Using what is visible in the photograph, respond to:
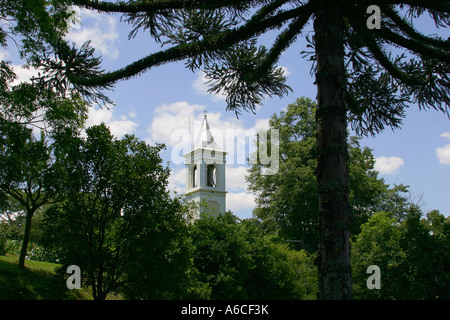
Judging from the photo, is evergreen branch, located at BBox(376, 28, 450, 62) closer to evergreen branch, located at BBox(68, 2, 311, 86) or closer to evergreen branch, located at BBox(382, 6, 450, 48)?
evergreen branch, located at BBox(382, 6, 450, 48)

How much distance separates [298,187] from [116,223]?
19.6 metres

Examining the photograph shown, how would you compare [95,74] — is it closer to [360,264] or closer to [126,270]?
[126,270]

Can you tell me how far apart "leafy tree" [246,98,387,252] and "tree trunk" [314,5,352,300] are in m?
23.4

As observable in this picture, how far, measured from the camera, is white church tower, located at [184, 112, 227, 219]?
42.0 metres

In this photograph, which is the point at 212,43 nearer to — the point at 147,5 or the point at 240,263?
the point at 147,5

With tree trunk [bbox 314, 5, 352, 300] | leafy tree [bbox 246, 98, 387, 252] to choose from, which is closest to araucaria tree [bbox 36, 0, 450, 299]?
tree trunk [bbox 314, 5, 352, 300]

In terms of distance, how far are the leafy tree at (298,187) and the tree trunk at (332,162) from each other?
23.4 meters

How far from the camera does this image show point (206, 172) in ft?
142

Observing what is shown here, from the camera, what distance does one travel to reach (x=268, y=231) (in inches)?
1292

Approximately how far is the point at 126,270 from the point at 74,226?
1.78m

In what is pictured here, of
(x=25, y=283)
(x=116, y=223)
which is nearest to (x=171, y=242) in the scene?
(x=116, y=223)

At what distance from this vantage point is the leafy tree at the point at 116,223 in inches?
435
